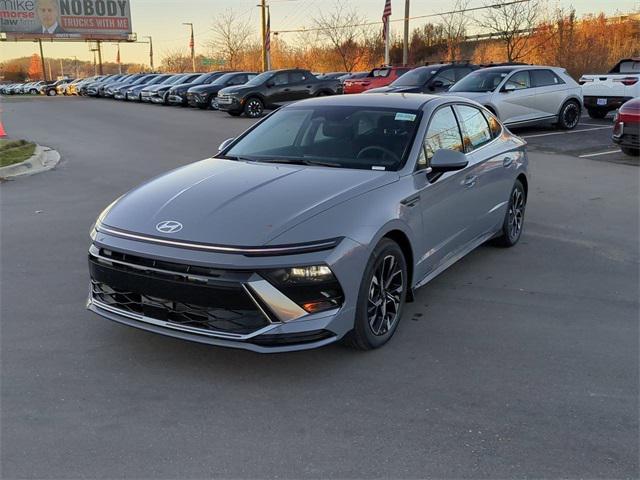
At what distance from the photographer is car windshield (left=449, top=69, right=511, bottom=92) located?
49.0ft

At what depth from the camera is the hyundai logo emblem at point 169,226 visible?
351 cm

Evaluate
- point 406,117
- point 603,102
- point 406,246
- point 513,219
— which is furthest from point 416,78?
point 406,246

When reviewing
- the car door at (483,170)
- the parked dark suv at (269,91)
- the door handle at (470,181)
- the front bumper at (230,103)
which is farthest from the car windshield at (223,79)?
the door handle at (470,181)

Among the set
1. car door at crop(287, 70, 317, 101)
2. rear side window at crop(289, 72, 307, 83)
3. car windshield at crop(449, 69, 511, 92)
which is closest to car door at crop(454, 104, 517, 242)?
car windshield at crop(449, 69, 511, 92)

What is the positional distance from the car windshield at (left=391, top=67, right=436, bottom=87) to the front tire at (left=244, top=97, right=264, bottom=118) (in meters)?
6.64

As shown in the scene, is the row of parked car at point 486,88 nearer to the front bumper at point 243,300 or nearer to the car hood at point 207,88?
the car hood at point 207,88

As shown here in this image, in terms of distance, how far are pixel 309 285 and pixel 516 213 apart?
3667 millimetres

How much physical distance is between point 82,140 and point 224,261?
14210 mm

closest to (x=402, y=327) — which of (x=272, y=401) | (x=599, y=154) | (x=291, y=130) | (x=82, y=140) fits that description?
(x=272, y=401)

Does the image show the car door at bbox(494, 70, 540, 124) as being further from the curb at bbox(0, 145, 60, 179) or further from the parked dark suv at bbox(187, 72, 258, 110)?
the parked dark suv at bbox(187, 72, 258, 110)

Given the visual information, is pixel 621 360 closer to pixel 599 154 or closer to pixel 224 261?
pixel 224 261

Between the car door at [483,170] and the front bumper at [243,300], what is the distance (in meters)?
2.00

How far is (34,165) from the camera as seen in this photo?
36.8ft

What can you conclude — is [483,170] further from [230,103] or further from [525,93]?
[230,103]
